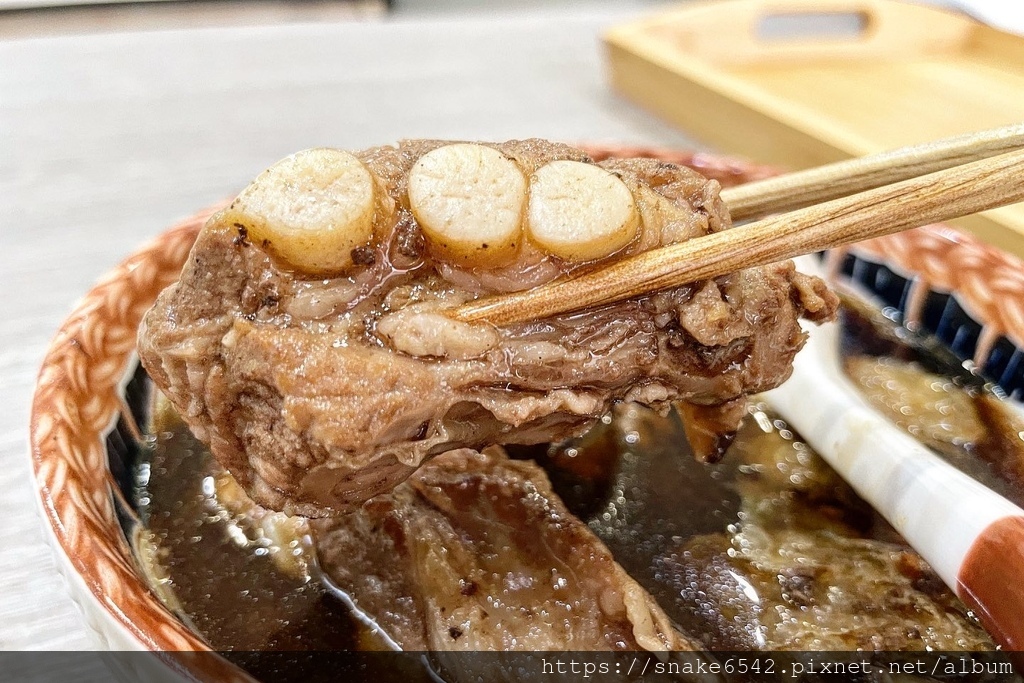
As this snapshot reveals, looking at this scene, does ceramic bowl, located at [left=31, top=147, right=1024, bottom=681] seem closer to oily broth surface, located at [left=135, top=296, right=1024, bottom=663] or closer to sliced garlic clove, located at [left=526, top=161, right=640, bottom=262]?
oily broth surface, located at [left=135, top=296, right=1024, bottom=663]

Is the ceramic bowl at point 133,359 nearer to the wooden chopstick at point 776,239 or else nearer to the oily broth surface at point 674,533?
the oily broth surface at point 674,533

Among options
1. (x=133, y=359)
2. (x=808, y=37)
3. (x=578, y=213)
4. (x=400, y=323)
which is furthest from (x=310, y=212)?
(x=808, y=37)

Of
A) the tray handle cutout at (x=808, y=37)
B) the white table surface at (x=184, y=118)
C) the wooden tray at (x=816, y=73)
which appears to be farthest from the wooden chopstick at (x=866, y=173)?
the tray handle cutout at (x=808, y=37)

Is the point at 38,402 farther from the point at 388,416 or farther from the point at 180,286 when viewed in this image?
the point at 388,416

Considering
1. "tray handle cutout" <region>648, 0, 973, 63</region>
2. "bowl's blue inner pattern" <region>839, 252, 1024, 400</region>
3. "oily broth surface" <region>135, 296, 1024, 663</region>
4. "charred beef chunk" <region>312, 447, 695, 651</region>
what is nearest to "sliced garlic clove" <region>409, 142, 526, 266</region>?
"charred beef chunk" <region>312, 447, 695, 651</region>

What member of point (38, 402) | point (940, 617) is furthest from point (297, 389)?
point (940, 617)

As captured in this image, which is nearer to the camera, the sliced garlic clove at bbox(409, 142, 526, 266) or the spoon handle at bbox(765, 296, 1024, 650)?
the sliced garlic clove at bbox(409, 142, 526, 266)

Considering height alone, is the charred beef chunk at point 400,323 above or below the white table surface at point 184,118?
above
